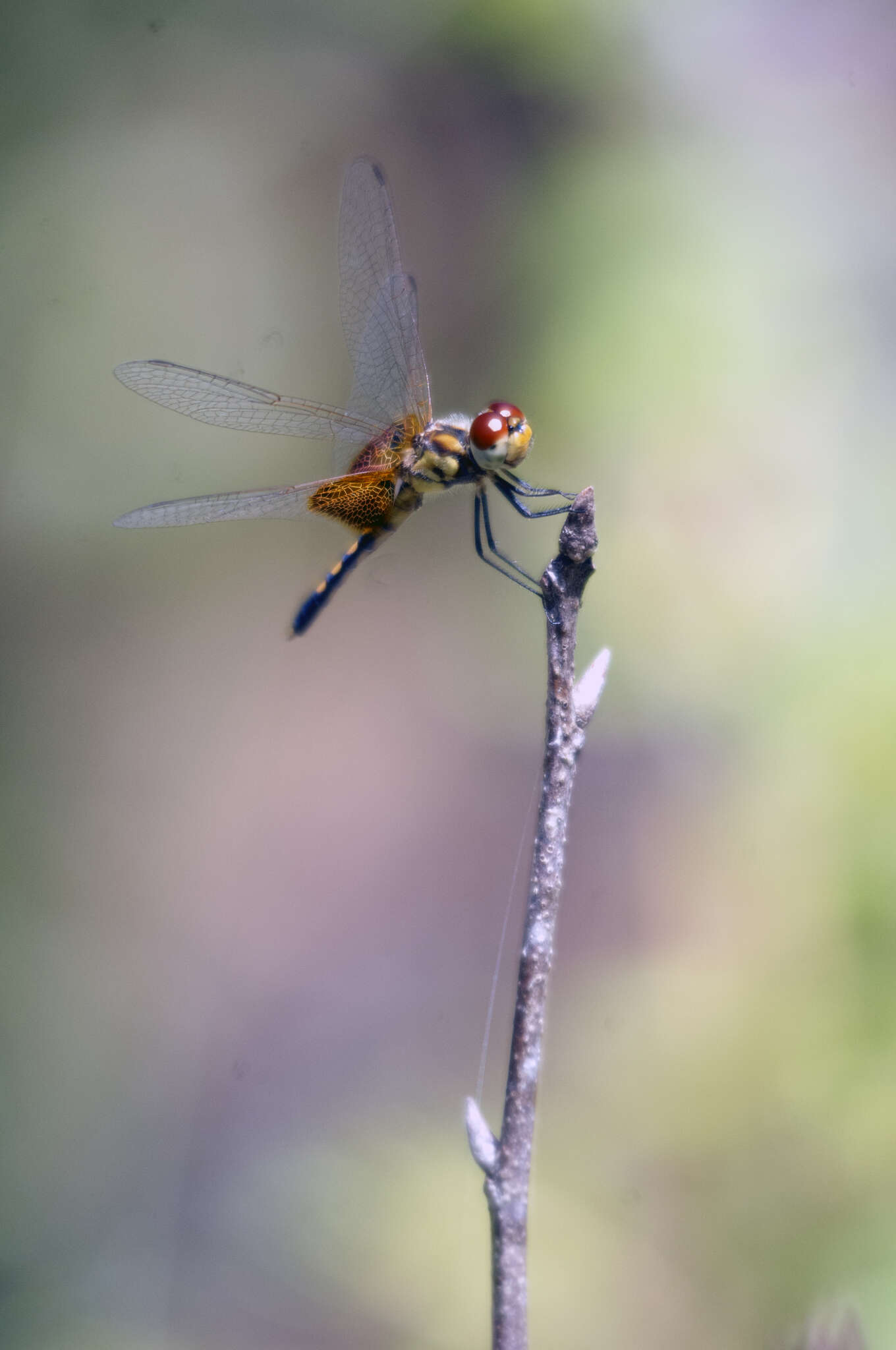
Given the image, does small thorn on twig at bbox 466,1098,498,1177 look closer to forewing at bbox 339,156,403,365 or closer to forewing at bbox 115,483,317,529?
forewing at bbox 115,483,317,529

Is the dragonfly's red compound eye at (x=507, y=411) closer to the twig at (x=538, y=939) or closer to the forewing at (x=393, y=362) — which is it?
the forewing at (x=393, y=362)

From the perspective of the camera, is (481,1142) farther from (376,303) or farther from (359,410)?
(376,303)

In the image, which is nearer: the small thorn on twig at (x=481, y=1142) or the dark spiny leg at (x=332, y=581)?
the small thorn on twig at (x=481, y=1142)

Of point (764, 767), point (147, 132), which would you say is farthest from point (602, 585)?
point (147, 132)

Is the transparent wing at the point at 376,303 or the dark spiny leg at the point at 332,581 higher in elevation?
the transparent wing at the point at 376,303

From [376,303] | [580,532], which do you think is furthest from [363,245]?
[580,532]

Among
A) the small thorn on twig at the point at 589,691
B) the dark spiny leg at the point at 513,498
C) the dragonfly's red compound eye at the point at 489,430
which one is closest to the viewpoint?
the small thorn on twig at the point at 589,691

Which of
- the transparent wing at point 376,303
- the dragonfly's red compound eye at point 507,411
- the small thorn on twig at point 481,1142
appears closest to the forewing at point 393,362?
the transparent wing at point 376,303

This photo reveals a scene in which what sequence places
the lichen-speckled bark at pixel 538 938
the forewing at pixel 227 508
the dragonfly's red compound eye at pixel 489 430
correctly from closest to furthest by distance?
the lichen-speckled bark at pixel 538 938, the dragonfly's red compound eye at pixel 489 430, the forewing at pixel 227 508
